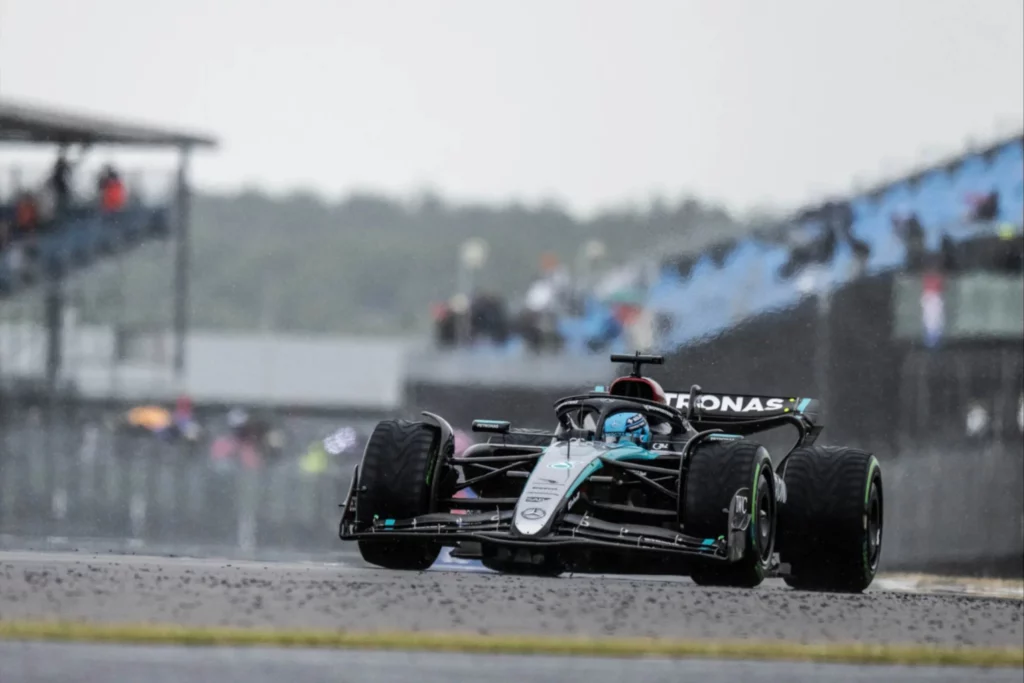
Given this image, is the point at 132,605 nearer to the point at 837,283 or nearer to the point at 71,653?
the point at 71,653

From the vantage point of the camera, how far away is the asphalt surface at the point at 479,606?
804cm

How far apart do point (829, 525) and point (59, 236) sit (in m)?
18.5

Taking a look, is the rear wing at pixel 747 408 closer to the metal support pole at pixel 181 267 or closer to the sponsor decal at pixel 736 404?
the sponsor decal at pixel 736 404

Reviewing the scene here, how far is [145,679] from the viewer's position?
6434 mm

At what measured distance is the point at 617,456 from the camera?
11.5m

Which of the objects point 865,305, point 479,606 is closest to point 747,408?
point 479,606

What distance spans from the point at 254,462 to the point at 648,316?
8.17 m

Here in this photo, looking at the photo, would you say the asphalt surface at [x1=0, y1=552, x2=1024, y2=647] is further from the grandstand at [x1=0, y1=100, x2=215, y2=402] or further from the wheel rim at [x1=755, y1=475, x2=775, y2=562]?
the grandstand at [x1=0, y1=100, x2=215, y2=402]

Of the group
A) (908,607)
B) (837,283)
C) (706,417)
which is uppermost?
(837,283)

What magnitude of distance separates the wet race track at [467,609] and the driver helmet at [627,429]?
4.33 ft

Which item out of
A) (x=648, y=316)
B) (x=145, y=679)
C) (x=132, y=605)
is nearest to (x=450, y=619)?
(x=132, y=605)

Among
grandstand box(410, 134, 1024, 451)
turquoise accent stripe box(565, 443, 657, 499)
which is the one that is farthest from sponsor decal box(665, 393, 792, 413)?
grandstand box(410, 134, 1024, 451)

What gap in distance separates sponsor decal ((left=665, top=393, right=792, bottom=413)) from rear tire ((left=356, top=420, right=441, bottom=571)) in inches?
86.4

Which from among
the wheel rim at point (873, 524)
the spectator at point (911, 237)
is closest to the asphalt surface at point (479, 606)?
the wheel rim at point (873, 524)
